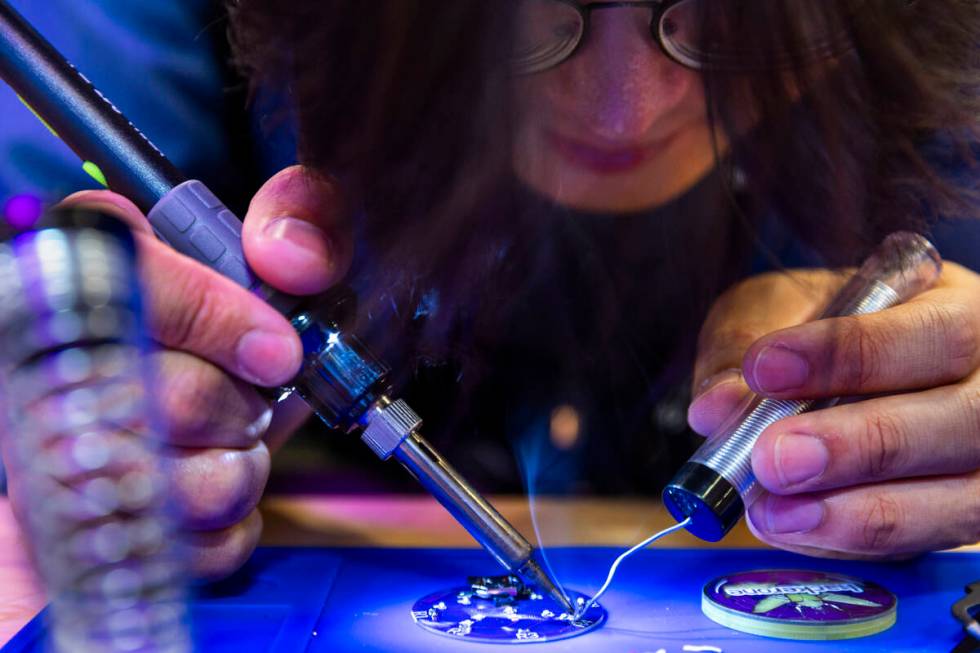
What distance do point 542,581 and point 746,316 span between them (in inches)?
12.4

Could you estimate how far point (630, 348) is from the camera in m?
0.75

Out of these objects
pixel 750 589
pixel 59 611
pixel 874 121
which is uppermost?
pixel 874 121

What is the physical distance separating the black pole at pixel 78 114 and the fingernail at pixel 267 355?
7 centimetres

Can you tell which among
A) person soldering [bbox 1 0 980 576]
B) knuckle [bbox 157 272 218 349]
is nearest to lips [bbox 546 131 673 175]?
person soldering [bbox 1 0 980 576]

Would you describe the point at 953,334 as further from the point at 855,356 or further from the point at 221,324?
the point at 221,324

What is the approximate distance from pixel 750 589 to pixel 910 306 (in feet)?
0.56

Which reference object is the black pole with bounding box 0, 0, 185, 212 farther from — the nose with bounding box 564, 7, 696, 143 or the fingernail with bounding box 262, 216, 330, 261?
the nose with bounding box 564, 7, 696, 143

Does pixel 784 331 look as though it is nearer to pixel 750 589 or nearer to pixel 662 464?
pixel 750 589

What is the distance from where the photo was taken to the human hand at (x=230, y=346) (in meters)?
0.38

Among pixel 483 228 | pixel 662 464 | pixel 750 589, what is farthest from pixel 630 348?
pixel 750 589

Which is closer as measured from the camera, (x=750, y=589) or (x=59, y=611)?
(x=59, y=611)

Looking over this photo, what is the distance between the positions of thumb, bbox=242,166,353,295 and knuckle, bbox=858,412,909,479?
0.85 ft

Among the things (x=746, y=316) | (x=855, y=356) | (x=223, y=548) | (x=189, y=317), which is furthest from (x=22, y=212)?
(x=746, y=316)

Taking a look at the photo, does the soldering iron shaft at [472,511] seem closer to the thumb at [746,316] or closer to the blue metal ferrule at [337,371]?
the blue metal ferrule at [337,371]
